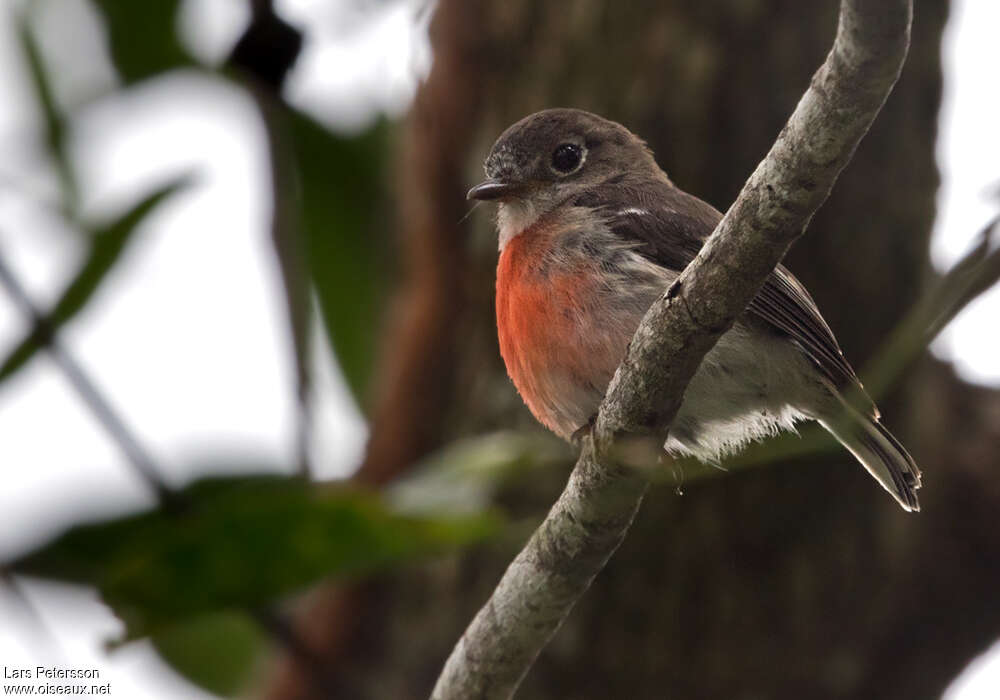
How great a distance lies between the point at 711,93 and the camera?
23.3 ft

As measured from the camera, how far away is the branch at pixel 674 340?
2.49 m

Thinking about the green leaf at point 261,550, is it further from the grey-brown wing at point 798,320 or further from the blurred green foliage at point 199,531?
the grey-brown wing at point 798,320

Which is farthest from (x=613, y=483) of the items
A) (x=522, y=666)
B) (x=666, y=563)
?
(x=666, y=563)

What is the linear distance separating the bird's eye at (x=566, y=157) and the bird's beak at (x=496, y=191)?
23 cm

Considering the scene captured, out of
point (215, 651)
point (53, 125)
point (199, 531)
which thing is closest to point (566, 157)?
point (53, 125)

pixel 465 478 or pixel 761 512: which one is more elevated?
pixel 465 478

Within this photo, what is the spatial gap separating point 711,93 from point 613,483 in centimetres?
415

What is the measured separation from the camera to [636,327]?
14.7 feet

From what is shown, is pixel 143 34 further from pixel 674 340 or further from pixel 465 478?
pixel 674 340

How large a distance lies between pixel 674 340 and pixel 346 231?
450cm

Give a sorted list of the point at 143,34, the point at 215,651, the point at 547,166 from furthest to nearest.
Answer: the point at 143,34
the point at 547,166
the point at 215,651

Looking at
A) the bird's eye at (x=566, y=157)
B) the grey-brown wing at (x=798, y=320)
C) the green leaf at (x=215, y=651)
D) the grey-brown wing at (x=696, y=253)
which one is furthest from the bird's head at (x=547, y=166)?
the green leaf at (x=215, y=651)

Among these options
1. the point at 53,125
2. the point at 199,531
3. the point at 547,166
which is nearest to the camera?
the point at 199,531

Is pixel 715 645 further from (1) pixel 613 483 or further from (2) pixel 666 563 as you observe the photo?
(1) pixel 613 483
